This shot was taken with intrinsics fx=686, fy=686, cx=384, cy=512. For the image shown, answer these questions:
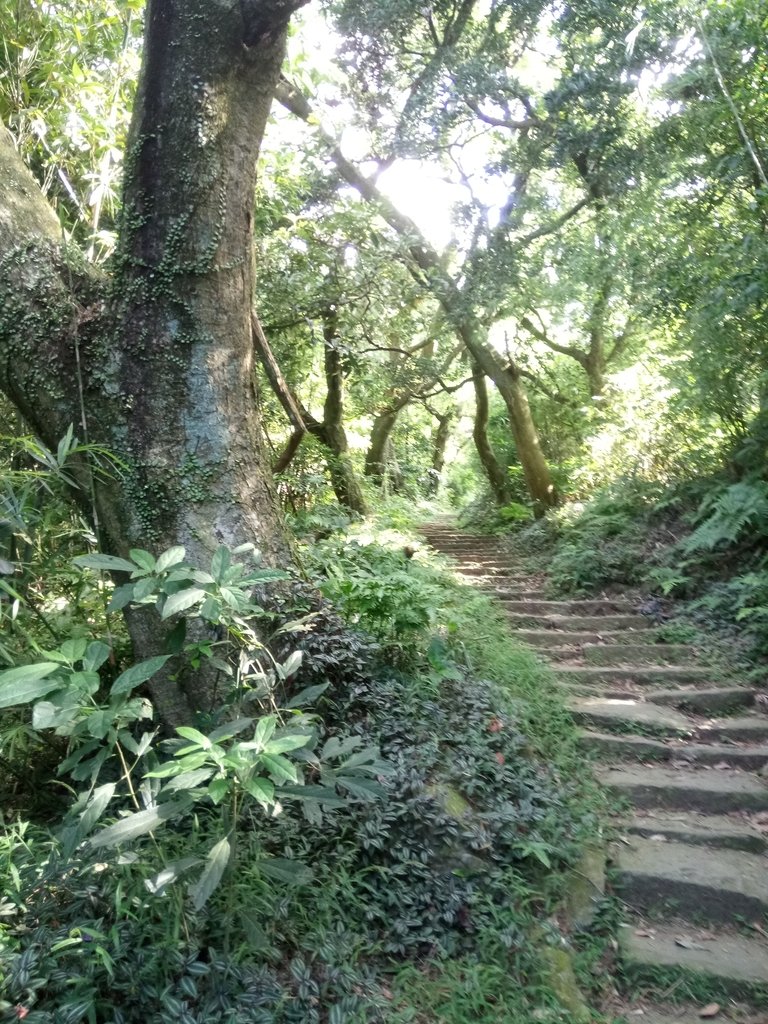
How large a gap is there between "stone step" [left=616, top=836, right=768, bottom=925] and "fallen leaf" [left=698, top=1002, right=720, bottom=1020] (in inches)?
22.1

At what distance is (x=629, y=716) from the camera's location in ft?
17.7

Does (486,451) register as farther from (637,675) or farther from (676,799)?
(676,799)

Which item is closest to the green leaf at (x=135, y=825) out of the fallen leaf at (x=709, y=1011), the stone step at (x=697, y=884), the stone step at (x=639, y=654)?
the fallen leaf at (x=709, y=1011)

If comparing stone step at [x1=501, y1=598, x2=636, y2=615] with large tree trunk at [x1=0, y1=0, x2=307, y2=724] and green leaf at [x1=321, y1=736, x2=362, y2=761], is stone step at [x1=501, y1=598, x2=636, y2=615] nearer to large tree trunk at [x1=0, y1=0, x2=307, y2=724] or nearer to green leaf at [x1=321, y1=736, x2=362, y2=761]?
large tree trunk at [x1=0, y1=0, x2=307, y2=724]

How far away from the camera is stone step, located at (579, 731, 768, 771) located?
4.88 m

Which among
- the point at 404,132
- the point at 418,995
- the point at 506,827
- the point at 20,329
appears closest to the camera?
the point at 418,995

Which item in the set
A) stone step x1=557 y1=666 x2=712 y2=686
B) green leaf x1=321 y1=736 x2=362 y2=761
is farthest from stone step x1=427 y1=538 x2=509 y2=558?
green leaf x1=321 y1=736 x2=362 y2=761

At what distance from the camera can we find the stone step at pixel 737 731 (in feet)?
16.9

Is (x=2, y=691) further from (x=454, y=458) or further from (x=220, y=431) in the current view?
(x=454, y=458)

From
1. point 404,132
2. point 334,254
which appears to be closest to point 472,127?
point 404,132

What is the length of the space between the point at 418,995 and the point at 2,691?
2.13 metres

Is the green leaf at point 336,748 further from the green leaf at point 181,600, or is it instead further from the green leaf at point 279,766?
the green leaf at point 181,600

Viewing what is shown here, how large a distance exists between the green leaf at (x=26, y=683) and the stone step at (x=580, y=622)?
237 inches

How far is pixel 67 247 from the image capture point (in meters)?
3.51
